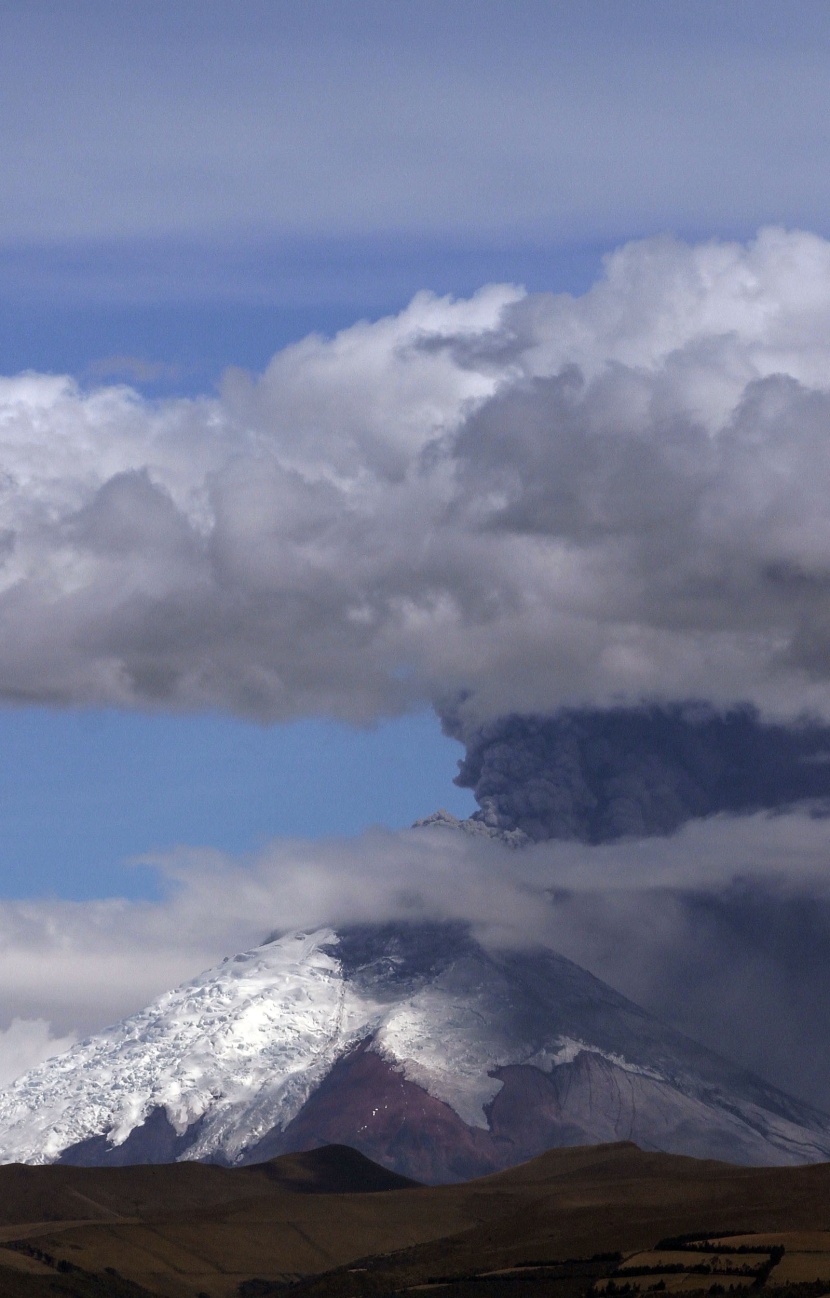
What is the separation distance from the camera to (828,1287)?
150125mm

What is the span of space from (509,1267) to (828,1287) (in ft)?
177

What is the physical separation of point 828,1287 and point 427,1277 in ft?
195

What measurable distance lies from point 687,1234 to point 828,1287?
Answer: 153ft

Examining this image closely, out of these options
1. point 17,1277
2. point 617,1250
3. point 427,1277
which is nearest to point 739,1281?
point 617,1250

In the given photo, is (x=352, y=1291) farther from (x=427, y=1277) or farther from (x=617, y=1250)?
(x=617, y=1250)

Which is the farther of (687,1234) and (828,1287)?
(687,1234)

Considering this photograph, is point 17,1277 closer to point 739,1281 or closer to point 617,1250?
point 617,1250

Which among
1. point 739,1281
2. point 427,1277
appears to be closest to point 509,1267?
point 427,1277

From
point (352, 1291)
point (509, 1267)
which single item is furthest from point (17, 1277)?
point (509, 1267)

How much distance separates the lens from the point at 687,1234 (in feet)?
642

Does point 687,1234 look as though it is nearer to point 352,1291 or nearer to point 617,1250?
point 617,1250

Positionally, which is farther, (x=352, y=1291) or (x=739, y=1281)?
(x=352, y=1291)

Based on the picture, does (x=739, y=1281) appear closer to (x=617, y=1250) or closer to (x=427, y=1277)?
(x=617, y=1250)

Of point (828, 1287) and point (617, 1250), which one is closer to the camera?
point (828, 1287)
